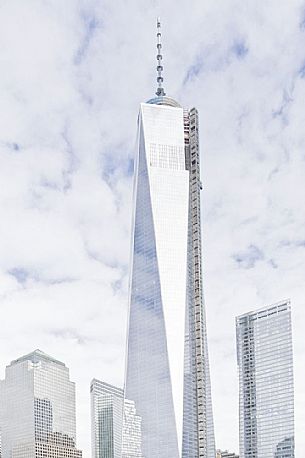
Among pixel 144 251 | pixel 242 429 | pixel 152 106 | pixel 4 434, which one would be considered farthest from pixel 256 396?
pixel 4 434

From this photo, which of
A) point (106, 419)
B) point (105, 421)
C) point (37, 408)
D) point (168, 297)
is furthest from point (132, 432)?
point (105, 421)

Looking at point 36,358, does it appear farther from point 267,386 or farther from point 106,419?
point 267,386

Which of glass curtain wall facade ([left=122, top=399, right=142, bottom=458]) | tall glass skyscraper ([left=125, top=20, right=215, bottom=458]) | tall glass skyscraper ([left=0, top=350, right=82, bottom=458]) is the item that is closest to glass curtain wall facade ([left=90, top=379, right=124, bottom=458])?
tall glass skyscraper ([left=0, top=350, right=82, bottom=458])

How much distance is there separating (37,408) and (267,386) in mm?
53334

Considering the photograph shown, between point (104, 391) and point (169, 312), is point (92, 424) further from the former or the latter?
point (169, 312)

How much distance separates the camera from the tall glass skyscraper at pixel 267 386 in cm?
12912

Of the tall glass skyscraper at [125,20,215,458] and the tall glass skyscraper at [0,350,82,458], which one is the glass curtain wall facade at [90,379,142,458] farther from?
the tall glass skyscraper at [125,20,215,458]

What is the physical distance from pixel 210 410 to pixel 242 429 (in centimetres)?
3068

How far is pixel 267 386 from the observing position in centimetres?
13275

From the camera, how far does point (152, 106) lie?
113000 millimetres

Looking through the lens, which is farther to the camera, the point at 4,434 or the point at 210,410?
the point at 4,434

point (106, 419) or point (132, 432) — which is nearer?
point (132, 432)

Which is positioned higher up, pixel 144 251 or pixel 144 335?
pixel 144 251

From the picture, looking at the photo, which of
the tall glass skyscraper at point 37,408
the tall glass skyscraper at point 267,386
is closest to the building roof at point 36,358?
the tall glass skyscraper at point 37,408
